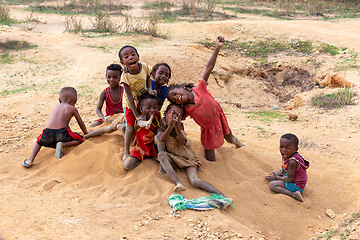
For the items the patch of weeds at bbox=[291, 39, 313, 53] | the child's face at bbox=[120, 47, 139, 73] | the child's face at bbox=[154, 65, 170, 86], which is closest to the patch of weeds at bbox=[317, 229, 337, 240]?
the child's face at bbox=[154, 65, 170, 86]

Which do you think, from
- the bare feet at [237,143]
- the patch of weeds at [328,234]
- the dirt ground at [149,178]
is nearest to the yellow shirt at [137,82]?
the dirt ground at [149,178]

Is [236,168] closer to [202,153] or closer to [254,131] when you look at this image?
[202,153]

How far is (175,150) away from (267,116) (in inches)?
140

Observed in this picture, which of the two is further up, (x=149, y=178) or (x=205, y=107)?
(x=205, y=107)

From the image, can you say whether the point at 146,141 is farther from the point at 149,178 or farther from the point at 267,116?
the point at 267,116

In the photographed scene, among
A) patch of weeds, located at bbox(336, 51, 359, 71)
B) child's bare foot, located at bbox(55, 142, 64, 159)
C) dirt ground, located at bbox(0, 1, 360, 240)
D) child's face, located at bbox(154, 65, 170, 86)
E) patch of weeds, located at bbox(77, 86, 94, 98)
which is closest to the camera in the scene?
dirt ground, located at bbox(0, 1, 360, 240)

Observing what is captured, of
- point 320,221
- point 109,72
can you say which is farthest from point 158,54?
point 320,221

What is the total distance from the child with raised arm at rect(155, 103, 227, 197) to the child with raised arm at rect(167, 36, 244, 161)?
0.40 ft

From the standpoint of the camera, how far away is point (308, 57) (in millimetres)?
9727

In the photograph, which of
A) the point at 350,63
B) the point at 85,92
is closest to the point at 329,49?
the point at 350,63

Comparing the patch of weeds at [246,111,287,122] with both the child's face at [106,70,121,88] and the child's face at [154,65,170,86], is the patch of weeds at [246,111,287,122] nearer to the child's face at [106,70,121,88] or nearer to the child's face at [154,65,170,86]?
the child's face at [106,70,121,88]

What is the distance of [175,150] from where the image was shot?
11.5ft

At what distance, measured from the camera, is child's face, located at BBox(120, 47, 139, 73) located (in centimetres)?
353

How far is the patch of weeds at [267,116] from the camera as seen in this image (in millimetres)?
6215
